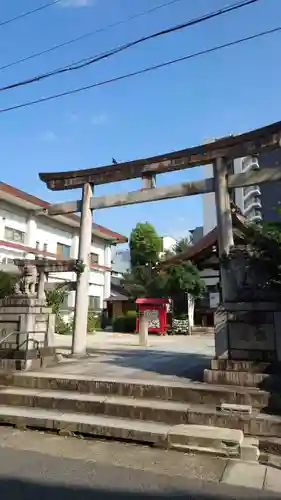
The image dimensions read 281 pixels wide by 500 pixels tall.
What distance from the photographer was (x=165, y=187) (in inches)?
414

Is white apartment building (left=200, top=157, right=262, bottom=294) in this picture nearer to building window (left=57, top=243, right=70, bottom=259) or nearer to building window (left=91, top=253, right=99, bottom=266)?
building window (left=91, top=253, right=99, bottom=266)

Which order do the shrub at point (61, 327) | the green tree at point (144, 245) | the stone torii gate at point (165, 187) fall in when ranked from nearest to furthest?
1. the stone torii gate at point (165, 187)
2. the shrub at point (61, 327)
3. the green tree at point (144, 245)

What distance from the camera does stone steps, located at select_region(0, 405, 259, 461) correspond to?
4.68 meters

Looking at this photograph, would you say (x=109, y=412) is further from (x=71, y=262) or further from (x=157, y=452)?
(x=71, y=262)

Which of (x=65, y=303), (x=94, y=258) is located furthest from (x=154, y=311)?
(x=94, y=258)

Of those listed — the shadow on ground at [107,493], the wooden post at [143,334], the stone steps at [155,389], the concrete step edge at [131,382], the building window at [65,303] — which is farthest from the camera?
the building window at [65,303]

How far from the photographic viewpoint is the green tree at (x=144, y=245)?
39.8 metres

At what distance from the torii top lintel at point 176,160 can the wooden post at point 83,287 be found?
543 millimetres

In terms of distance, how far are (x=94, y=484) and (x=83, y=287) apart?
7.58m

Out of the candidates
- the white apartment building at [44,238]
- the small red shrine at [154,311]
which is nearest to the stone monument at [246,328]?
the small red shrine at [154,311]

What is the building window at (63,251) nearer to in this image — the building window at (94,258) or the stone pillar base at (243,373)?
the building window at (94,258)

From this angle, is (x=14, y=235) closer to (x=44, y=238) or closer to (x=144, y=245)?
(x=44, y=238)

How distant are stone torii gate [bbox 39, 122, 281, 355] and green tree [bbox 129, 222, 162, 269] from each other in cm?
2762

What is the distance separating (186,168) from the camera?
412 inches
